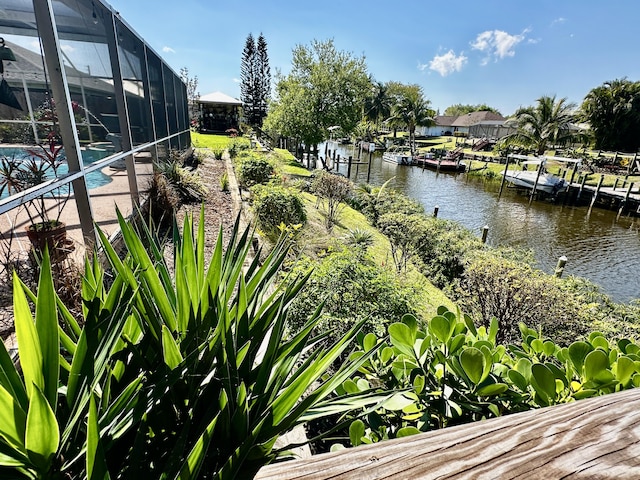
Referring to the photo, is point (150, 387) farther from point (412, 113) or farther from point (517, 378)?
point (412, 113)

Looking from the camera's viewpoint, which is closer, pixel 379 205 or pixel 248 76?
pixel 379 205

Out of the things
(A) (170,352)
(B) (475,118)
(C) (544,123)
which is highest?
(B) (475,118)

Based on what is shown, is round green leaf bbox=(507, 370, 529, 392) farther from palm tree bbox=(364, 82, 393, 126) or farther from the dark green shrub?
palm tree bbox=(364, 82, 393, 126)

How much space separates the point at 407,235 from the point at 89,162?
6.38 meters

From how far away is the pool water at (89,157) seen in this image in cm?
345

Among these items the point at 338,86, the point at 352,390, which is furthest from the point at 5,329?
the point at 338,86

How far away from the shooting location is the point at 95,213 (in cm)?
443

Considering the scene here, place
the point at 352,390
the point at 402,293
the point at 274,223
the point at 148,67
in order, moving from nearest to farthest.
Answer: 1. the point at 352,390
2. the point at 402,293
3. the point at 274,223
4. the point at 148,67

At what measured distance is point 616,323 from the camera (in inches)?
195

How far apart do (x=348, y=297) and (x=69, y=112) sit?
339 centimetres

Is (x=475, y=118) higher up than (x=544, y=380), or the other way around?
(x=475, y=118)

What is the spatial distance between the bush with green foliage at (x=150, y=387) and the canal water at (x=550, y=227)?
11595mm

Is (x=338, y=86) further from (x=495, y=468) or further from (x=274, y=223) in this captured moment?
(x=495, y=468)

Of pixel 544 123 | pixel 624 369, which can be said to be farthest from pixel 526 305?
pixel 544 123
